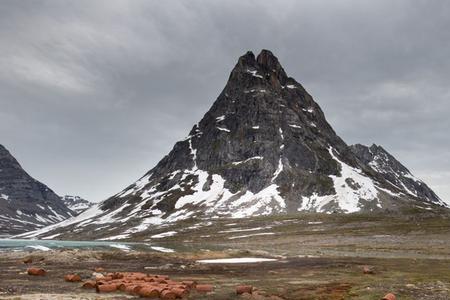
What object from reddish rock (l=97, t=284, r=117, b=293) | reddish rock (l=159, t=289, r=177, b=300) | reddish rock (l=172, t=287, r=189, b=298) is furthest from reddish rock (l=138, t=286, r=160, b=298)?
reddish rock (l=97, t=284, r=117, b=293)

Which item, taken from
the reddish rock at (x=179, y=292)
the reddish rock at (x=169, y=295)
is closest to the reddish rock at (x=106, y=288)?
the reddish rock at (x=169, y=295)

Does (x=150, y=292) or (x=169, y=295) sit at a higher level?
(x=150, y=292)

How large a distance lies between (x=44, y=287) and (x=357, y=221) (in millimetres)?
179664

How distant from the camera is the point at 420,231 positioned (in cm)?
15312

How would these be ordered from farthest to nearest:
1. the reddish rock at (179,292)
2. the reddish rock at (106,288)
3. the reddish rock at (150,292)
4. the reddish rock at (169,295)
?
the reddish rock at (106,288) → the reddish rock at (150,292) → the reddish rock at (179,292) → the reddish rock at (169,295)

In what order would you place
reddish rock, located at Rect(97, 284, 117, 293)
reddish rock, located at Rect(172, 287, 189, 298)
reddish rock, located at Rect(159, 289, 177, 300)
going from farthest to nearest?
reddish rock, located at Rect(97, 284, 117, 293), reddish rock, located at Rect(172, 287, 189, 298), reddish rock, located at Rect(159, 289, 177, 300)

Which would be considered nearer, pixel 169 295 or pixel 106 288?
pixel 169 295

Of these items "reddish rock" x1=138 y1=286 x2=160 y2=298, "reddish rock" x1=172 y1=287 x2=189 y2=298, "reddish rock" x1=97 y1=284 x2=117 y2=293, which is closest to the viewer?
"reddish rock" x1=172 y1=287 x2=189 y2=298

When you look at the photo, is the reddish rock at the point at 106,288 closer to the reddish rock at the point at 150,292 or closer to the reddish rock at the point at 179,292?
the reddish rock at the point at 150,292

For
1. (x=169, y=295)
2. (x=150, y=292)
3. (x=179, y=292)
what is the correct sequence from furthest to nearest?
(x=150, y=292) < (x=179, y=292) < (x=169, y=295)

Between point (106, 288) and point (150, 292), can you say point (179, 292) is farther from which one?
point (106, 288)

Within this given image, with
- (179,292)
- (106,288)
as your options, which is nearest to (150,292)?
(179,292)

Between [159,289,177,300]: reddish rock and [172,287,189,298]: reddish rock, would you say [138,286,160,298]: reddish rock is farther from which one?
[172,287,189,298]: reddish rock

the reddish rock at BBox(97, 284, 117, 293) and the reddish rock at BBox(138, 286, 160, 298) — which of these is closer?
the reddish rock at BBox(138, 286, 160, 298)
